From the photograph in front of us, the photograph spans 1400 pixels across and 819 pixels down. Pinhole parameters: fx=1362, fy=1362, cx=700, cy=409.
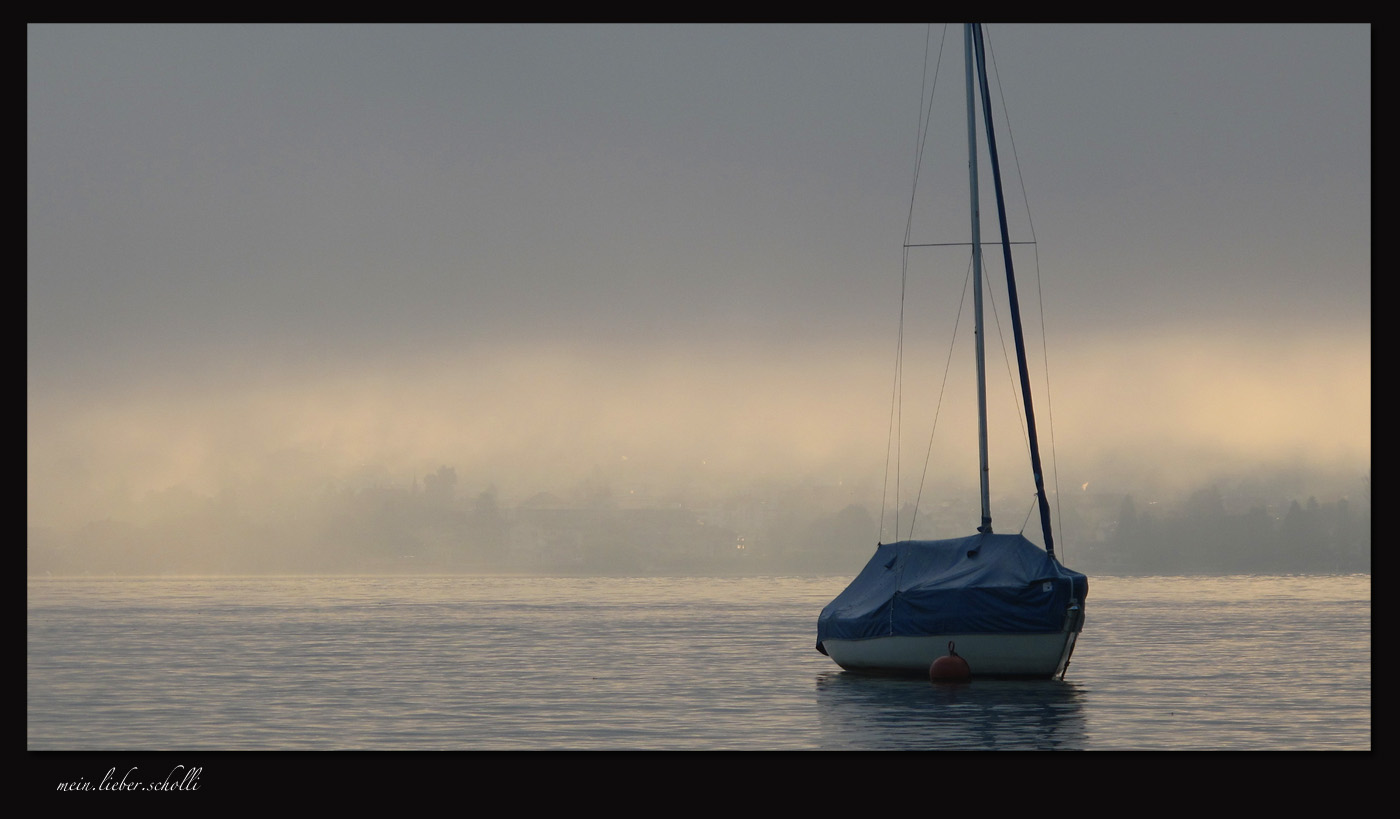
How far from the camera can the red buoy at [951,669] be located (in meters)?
32.8

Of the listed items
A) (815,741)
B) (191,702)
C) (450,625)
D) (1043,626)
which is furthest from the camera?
(450,625)

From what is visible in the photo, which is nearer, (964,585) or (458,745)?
(458,745)

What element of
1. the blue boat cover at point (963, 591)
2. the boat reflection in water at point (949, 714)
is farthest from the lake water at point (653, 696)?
the blue boat cover at point (963, 591)

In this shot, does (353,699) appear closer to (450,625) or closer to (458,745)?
(458,745)

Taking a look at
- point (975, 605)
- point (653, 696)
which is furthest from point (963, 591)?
point (653, 696)

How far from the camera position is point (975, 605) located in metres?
32.7

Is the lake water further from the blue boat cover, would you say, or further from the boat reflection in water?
the blue boat cover

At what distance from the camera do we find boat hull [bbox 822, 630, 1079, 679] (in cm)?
3284

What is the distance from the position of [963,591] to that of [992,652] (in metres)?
1.77

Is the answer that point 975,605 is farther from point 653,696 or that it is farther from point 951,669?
point 653,696

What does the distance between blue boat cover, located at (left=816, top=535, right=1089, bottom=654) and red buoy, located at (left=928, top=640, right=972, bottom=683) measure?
2.05 feet

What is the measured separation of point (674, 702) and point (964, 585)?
7611mm

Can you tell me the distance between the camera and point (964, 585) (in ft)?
108
